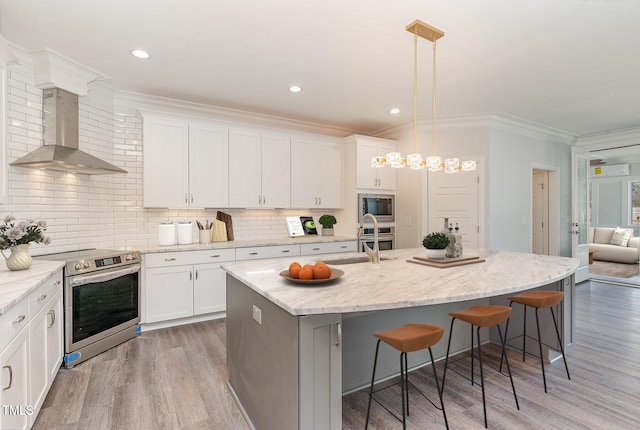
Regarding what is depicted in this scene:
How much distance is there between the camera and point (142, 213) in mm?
4086

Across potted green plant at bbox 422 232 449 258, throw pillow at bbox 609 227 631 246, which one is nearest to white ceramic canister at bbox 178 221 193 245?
potted green plant at bbox 422 232 449 258

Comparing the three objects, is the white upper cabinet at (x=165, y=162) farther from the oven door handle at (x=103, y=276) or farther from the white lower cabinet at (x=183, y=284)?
the oven door handle at (x=103, y=276)

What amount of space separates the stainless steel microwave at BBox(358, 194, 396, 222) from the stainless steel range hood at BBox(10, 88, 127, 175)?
3256 mm

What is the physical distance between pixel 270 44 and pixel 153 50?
3.39 ft

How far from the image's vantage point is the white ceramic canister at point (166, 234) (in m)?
3.95

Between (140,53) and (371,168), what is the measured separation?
3.36 metres

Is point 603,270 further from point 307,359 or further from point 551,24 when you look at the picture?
point 307,359

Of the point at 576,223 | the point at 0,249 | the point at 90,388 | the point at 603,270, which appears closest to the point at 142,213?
the point at 0,249

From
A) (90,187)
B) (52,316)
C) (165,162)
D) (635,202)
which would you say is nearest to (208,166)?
(165,162)

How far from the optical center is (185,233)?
4086mm

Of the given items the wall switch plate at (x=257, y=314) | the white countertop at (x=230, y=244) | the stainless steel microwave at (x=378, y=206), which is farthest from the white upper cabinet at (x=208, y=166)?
the wall switch plate at (x=257, y=314)

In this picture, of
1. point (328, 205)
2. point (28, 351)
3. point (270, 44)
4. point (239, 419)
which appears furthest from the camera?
point (328, 205)

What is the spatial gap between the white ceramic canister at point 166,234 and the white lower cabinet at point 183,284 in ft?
1.09

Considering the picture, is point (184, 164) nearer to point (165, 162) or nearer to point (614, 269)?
point (165, 162)
